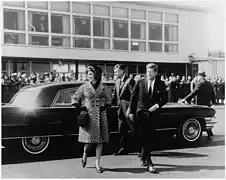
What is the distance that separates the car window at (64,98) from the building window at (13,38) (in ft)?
29.0

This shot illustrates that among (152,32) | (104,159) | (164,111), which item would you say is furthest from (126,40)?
(104,159)

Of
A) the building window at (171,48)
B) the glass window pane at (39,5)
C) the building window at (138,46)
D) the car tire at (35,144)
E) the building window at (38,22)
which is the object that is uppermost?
the glass window pane at (39,5)

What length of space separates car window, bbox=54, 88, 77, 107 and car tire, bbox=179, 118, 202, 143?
2461 millimetres

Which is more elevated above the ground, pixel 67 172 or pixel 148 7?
pixel 148 7

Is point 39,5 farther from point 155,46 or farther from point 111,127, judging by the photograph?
point 111,127

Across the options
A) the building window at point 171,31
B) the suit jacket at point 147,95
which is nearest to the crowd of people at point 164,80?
the building window at point 171,31

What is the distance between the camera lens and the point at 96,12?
51.9ft

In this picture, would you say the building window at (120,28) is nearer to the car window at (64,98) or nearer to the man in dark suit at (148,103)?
the car window at (64,98)

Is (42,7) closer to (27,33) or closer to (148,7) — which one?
(27,33)

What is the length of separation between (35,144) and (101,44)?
11.7 metres

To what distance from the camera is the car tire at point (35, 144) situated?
5859 millimetres

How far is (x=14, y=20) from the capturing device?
13555 mm

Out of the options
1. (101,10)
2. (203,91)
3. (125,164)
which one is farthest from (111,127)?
(101,10)

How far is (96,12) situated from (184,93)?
Result: 226 inches
